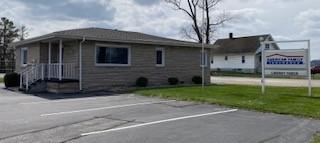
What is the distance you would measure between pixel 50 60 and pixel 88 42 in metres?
3.27

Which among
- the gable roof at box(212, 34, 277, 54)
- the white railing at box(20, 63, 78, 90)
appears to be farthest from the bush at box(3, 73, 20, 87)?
the gable roof at box(212, 34, 277, 54)

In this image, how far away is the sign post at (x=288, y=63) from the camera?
15.4 meters

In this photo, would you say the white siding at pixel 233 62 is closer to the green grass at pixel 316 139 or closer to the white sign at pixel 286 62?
the white sign at pixel 286 62

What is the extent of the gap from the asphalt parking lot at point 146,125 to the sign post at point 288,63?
5.42 metres

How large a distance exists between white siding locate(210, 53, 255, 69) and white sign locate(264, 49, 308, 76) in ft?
113

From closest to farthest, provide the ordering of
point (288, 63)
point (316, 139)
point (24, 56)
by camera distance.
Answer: point (316, 139)
point (288, 63)
point (24, 56)

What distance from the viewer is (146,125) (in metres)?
8.62

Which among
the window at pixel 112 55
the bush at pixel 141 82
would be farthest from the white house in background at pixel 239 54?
the window at pixel 112 55

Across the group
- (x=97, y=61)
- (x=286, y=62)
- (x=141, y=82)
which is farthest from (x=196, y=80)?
(x=286, y=62)

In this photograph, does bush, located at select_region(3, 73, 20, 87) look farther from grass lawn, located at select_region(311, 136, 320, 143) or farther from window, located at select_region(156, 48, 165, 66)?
grass lawn, located at select_region(311, 136, 320, 143)

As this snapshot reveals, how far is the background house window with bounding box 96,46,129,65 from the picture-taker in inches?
778

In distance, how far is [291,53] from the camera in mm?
15820

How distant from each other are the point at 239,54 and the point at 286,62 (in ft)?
120

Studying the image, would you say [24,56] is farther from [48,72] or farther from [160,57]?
[160,57]
